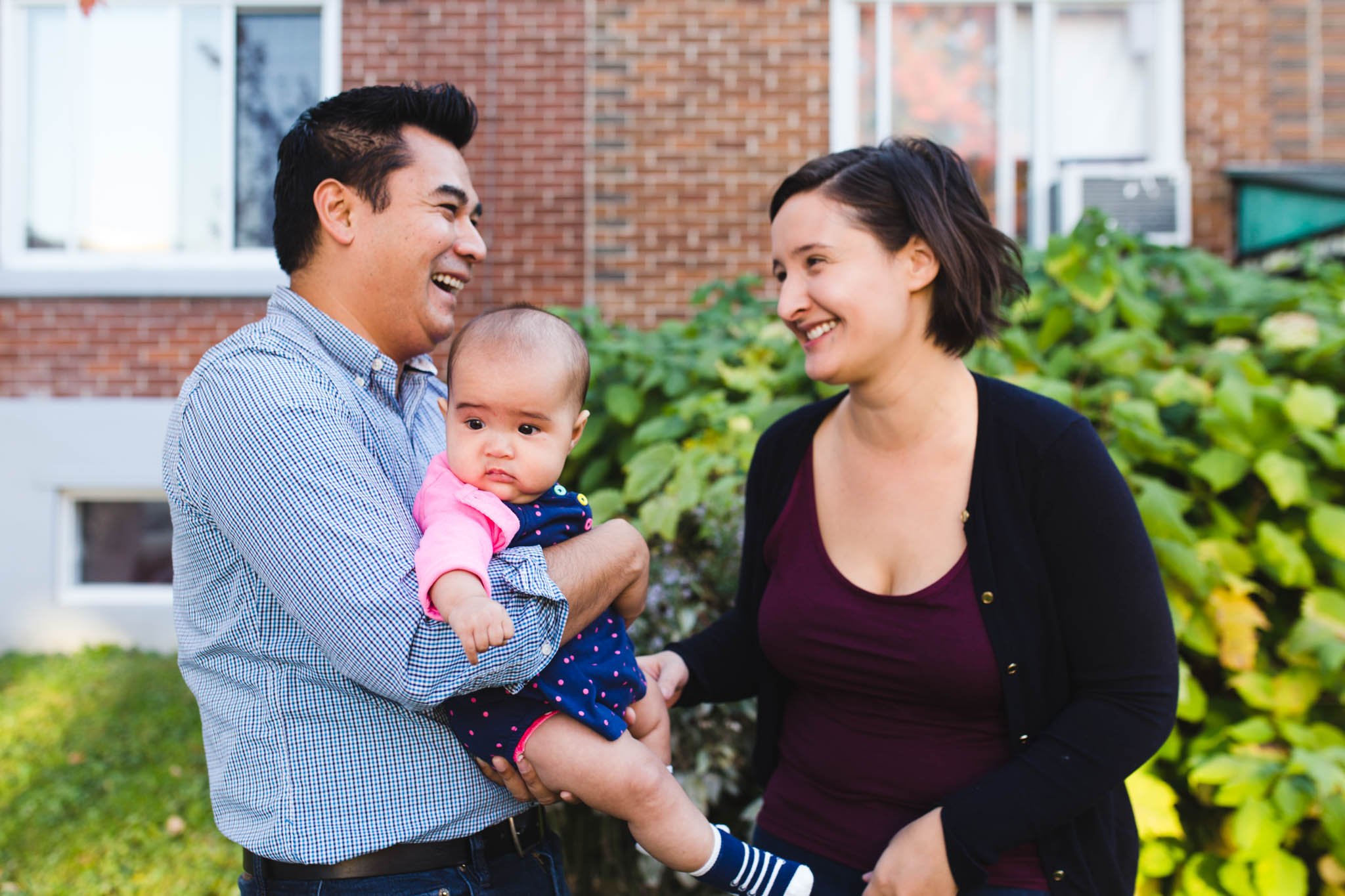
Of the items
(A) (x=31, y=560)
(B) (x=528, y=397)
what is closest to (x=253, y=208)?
(A) (x=31, y=560)

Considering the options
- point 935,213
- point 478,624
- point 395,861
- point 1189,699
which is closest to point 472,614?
point 478,624

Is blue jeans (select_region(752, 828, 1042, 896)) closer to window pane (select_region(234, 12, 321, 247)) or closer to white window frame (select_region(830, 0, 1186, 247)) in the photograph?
white window frame (select_region(830, 0, 1186, 247))

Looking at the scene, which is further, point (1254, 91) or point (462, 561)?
point (1254, 91)

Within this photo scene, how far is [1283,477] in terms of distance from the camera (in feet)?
10.00

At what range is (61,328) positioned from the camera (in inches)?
266

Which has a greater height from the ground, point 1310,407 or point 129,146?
point 129,146

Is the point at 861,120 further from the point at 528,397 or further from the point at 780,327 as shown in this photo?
the point at 528,397

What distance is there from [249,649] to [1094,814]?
1542 millimetres

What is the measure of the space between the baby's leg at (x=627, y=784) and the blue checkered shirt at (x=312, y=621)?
14cm

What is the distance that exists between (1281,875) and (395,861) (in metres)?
2.59

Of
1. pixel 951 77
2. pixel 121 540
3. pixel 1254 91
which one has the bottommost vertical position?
pixel 121 540

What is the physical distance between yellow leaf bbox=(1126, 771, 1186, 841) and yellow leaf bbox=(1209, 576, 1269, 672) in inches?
18.4

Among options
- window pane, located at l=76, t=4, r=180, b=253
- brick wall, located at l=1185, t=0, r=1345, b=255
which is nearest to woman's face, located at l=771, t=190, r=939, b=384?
brick wall, located at l=1185, t=0, r=1345, b=255

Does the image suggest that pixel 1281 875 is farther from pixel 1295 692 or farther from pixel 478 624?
pixel 478 624
